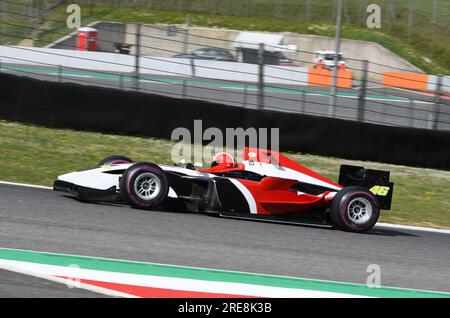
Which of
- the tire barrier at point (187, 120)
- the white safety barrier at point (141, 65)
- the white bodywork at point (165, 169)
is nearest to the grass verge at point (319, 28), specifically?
the white safety barrier at point (141, 65)

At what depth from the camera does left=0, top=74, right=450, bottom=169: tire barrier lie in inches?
474

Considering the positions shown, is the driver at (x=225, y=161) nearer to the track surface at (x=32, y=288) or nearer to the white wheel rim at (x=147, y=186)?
the white wheel rim at (x=147, y=186)

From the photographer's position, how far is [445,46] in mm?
34688

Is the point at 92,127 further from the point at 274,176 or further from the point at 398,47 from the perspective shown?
the point at 398,47

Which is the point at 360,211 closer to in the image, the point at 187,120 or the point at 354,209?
the point at 354,209

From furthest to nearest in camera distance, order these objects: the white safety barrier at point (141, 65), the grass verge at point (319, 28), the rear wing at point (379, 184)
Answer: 1. the grass verge at point (319, 28)
2. the white safety barrier at point (141, 65)
3. the rear wing at point (379, 184)

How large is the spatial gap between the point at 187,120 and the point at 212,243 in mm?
5594

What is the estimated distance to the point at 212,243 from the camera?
6.71 m

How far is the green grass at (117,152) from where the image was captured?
9.64 metres

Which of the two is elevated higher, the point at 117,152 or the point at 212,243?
the point at 212,243

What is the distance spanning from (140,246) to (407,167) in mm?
7240

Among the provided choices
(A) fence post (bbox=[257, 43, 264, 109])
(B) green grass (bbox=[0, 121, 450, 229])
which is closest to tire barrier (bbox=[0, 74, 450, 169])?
(B) green grass (bbox=[0, 121, 450, 229])

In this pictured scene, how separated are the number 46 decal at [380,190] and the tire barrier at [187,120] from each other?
416 cm

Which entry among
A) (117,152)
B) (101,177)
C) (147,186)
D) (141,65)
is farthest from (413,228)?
(141,65)
